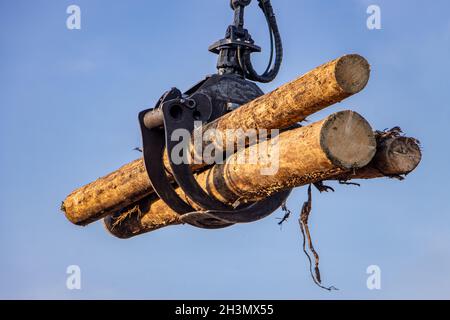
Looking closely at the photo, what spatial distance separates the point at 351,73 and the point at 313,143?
0.48 m

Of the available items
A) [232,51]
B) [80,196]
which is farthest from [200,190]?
[80,196]

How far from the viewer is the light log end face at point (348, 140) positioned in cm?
642

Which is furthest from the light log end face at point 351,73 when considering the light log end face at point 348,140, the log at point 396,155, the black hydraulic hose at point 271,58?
the black hydraulic hose at point 271,58

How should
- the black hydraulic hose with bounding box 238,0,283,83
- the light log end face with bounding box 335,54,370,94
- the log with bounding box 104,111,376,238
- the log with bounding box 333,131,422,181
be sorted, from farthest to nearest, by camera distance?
the black hydraulic hose with bounding box 238,0,283,83
the log with bounding box 333,131,422,181
the log with bounding box 104,111,376,238
the light log end face with bounding box 335,54,370,94

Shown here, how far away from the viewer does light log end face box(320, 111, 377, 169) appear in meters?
6.42

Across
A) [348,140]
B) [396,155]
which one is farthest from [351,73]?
[396,155]

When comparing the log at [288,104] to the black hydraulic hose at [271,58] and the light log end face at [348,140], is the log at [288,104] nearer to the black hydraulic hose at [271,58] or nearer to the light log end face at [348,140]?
the light log end face at [348,140]

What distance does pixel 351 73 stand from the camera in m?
6.36

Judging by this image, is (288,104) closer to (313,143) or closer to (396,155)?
(313,143)

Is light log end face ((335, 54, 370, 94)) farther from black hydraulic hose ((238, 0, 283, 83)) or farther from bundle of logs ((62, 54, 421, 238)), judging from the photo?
black hydraulic hose ((238, 0, 283, 83))

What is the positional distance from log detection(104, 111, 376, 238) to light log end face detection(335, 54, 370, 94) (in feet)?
0.70

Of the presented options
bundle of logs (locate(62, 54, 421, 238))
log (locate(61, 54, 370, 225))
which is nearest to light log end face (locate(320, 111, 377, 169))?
bundle of logs (locate(62, 54, 421, 238))

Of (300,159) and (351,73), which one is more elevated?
(351,73)

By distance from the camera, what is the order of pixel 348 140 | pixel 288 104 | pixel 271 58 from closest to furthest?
pixel 348 140, pixel 288 104, pixel 271 58
